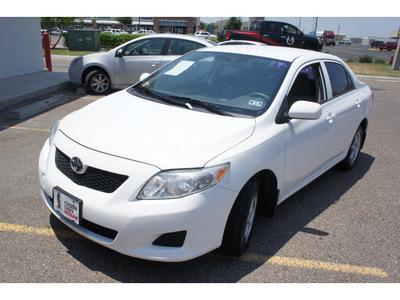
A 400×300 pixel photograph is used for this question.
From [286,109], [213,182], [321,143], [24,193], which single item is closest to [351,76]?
A: [321,143]

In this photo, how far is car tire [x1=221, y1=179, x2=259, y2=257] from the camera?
2.71 m

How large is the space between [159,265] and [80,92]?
768 cm

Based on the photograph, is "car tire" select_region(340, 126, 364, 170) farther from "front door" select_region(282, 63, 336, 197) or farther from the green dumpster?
the green dumpster

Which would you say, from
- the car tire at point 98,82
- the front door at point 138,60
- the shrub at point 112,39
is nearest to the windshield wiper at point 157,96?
the front door at point 138,60

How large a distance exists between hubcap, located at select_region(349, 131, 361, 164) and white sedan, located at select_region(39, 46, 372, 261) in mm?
1065

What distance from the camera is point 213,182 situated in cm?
247

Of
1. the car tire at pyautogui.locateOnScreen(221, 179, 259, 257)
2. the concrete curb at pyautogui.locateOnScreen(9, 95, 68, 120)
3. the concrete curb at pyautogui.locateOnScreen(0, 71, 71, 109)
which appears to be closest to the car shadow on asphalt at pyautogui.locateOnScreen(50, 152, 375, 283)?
the car tire at pyautogui.locateOnScreen(221, 179, 259, 257)

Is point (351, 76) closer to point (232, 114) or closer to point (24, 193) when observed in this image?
point (232, 114)

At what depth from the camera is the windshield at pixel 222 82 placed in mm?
3301

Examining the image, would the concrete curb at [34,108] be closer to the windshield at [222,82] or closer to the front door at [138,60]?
the front door at [138,60]

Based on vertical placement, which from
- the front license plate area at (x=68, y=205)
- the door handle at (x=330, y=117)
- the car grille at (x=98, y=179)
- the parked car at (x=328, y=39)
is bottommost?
the parked car at (x=328, y=39)

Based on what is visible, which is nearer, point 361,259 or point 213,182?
point 213,182

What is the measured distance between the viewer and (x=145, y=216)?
2.34m

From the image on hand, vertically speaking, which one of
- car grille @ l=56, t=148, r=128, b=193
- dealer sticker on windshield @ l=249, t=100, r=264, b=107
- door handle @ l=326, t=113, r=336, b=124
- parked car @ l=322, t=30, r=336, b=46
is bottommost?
parked car @ l=322, t=30, r=336, b=46
